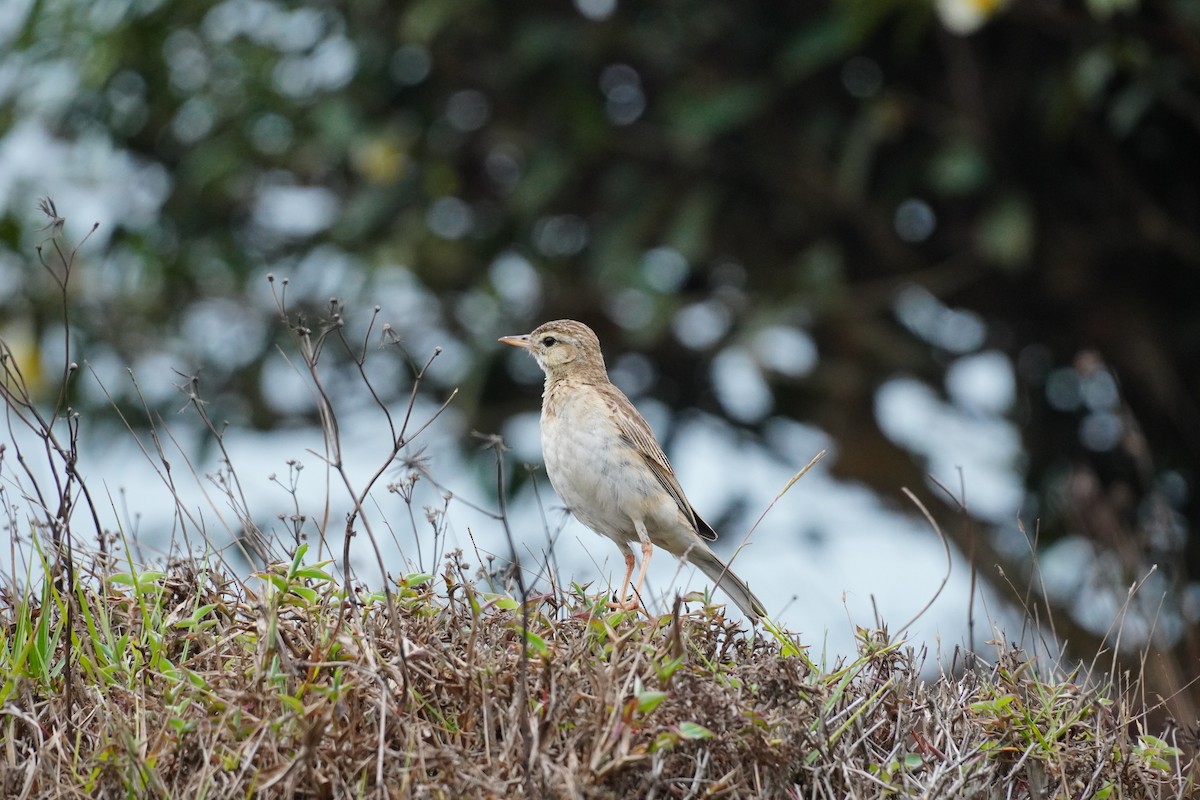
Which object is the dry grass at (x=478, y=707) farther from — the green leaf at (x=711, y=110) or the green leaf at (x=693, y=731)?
the green leaf at (x=711, y=110)

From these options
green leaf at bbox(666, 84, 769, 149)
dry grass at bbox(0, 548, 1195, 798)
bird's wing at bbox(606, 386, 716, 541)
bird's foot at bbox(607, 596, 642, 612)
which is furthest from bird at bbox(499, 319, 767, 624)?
green leaf at bbox(666, 84, 769, 149)

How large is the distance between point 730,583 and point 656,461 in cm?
101

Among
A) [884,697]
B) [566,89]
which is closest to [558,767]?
[884,697]

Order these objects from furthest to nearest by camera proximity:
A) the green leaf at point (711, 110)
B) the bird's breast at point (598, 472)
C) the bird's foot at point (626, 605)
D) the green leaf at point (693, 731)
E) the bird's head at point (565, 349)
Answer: the green leaf at point (711, 110) → the bird's head at point (565, 349) → the bird's breast at point (598, 472) → the bird's foot at point (626, 605) → the green leaf at point (693, 731)

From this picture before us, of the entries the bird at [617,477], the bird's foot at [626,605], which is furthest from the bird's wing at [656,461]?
the bird's foot at [626,605]

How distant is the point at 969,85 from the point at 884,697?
552 centimetres

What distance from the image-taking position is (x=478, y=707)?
12.1ft

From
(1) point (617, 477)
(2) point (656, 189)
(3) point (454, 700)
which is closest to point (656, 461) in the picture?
(1) point (617, 477)

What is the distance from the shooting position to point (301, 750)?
3.42m

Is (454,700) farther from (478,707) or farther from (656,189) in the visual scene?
(656,189)

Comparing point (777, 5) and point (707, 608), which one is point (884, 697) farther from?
point (777, 5)

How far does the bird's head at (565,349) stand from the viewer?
21.1 ft

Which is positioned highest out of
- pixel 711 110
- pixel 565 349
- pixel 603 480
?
pixel 711 110

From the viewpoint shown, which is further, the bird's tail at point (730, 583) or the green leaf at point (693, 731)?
the bird's tail at point (730, 583)
